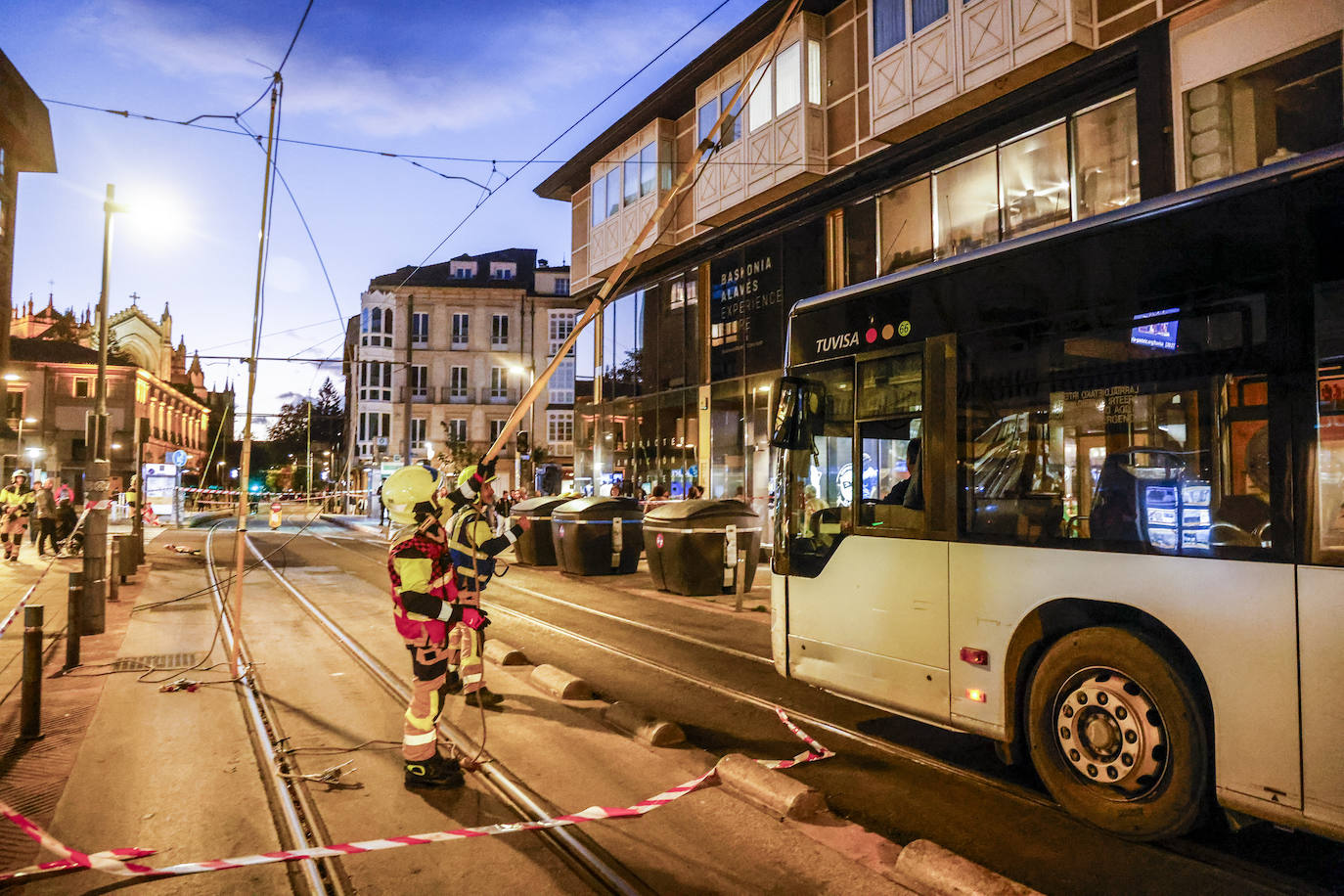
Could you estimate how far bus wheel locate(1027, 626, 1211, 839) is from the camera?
395 cm

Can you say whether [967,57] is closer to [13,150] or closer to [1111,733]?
[1111,733]

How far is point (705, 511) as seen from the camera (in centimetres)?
1331

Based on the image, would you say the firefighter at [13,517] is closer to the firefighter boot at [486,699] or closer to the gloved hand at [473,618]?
the firefighter boot at [486,699]

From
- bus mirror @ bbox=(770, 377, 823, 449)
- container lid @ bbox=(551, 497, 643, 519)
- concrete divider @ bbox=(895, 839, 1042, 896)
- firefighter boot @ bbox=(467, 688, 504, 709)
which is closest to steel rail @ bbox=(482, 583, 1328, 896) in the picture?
concrete divider @ bbox=(895, 839, 1042, 896)

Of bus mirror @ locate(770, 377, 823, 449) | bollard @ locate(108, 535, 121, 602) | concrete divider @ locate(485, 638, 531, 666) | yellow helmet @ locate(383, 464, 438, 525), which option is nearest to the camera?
yellow helmet @ locate(383, 464, 438, 525)

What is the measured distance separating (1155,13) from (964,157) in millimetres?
3677

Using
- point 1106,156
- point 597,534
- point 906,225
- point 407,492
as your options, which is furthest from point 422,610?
point 906,225

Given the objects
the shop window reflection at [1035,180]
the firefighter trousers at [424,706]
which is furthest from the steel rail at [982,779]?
the shop window reflection at [1035,180]

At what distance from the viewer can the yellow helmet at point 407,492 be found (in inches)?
198

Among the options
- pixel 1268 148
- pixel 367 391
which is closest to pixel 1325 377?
pixel 1268 148

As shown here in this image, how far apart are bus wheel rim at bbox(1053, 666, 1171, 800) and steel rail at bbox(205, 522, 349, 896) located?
3.61 metres

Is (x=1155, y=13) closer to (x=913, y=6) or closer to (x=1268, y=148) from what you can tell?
(x=1268, y=148)

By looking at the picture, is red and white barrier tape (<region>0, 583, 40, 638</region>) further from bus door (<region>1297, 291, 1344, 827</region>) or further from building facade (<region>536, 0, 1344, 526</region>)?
bus door (<region>1297, 291, 1344, 827</region>)

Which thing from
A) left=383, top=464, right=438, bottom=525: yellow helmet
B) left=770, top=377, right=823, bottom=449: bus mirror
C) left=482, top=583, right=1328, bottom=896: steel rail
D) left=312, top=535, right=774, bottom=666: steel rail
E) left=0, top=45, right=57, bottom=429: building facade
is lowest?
left=312, top=535, right=774, bottom=666: steel rail
